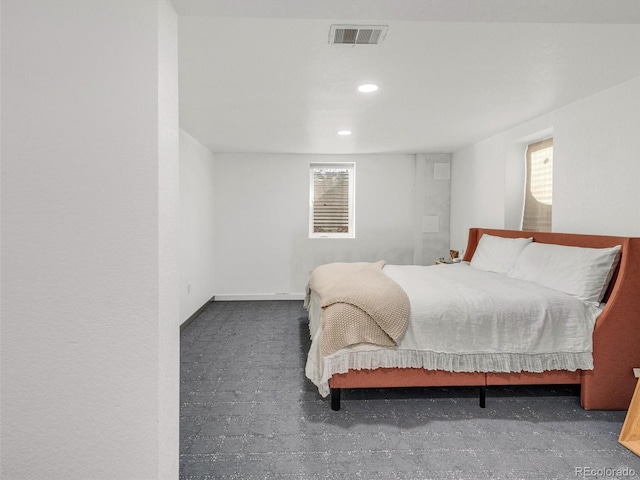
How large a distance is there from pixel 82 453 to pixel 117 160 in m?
0.99

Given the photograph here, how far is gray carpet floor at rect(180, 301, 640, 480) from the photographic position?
195 centimetres

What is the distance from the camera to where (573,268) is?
2785 mm

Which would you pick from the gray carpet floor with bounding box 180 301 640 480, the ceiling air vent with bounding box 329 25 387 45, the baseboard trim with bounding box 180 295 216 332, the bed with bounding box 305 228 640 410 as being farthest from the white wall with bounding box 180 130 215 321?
the ceiling air vent with bounding box 329 25 387 45

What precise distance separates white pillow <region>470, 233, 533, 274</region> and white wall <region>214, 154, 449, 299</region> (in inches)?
73.4

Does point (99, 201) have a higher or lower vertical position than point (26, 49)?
lower

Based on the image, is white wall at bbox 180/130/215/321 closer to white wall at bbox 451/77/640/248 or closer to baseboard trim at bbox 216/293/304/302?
baseboard trim at bbox 216/293/304/302

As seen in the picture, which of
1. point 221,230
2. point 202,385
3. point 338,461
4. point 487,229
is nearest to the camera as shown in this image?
point 338,461

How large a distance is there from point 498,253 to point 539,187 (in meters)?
0.93

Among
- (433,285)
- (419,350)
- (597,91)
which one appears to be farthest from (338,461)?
(597,91)

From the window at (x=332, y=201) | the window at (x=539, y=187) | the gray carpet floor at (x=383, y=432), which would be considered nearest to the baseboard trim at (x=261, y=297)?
the window at (x=332, y=201)

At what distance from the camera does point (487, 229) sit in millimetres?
4562

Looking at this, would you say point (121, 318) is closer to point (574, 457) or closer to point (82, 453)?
point (82, 453)

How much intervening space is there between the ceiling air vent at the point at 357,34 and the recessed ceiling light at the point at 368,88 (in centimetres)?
71

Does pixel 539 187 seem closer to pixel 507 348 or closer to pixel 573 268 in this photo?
pixel 573 268
